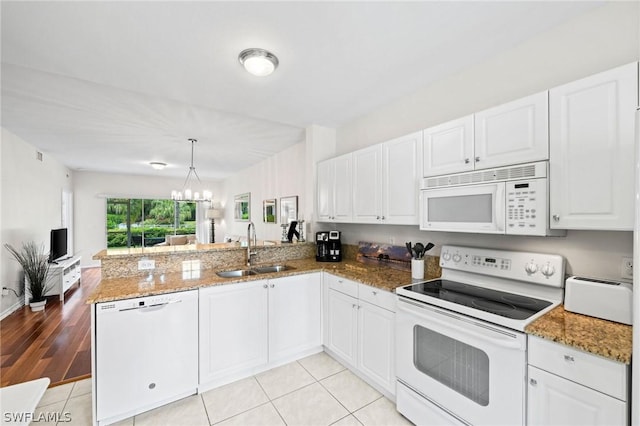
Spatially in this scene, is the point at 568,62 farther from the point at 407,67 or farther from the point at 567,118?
the point at 407,67

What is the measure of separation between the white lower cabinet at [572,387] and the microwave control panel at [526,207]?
62 centimetres

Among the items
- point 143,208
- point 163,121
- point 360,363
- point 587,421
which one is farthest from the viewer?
point 143,208

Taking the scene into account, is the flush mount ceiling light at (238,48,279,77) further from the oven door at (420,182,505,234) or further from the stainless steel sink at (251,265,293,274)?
the stainless steel sink at (251,265,293,274)

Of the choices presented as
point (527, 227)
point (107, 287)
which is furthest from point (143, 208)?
point (527, 227)

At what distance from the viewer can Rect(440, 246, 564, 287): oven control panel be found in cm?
170

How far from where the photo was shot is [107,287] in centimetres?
207

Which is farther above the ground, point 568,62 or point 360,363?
point 568,62

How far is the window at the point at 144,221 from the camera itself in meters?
7.61

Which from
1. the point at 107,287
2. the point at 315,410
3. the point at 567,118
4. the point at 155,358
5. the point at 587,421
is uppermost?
the point at 567,118

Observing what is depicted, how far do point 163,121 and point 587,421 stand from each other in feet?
14.3

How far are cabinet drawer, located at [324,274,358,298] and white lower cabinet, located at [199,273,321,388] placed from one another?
152 millimetres

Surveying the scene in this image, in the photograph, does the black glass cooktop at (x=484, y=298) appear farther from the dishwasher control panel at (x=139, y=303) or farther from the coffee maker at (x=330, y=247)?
the dishwasher control panel at (x=139, y=303)

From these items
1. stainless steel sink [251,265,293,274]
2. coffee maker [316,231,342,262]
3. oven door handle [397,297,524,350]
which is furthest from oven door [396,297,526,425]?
stainless steel sink [251,265,293,274]

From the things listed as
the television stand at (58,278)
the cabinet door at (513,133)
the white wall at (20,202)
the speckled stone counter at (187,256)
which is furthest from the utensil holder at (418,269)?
the television stand at (58,278)
